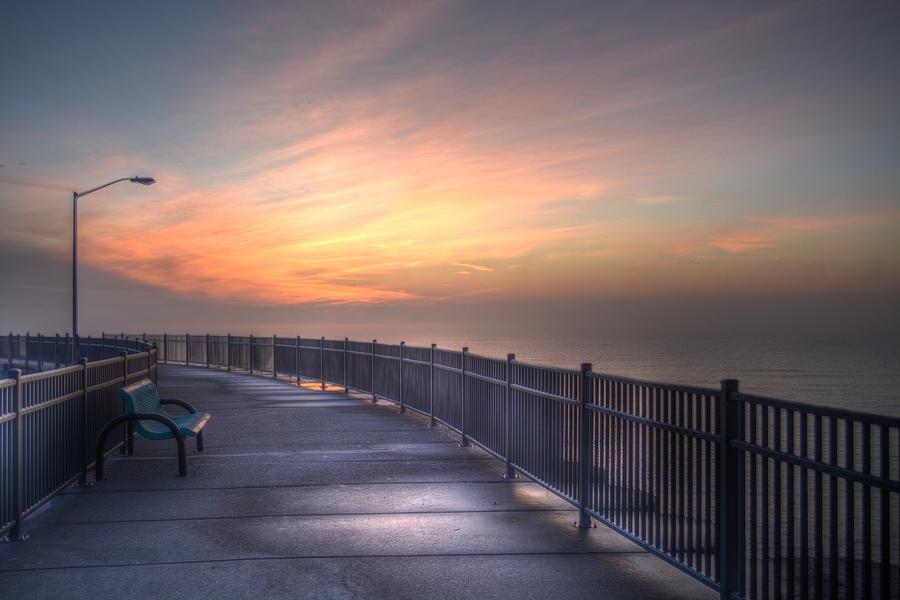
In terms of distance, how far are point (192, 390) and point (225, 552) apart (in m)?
18.0

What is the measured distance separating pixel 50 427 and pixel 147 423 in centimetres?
329

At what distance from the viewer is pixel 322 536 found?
7.88 meters

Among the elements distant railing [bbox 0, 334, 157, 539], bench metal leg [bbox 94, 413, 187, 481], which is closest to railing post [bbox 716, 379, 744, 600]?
distant railing [bbox 0, 334, 157, 539]

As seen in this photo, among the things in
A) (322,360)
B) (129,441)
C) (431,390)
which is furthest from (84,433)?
(322,360)

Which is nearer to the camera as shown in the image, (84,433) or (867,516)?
(867,516)

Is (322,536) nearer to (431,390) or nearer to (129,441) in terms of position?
(129,441)

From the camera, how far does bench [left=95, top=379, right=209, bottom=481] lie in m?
10.5

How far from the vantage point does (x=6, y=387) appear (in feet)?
25.0

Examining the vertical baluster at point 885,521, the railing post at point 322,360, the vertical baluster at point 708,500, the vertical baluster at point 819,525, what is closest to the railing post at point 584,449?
the vertical baluster at point 708,500

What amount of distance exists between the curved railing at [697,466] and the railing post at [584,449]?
12mm

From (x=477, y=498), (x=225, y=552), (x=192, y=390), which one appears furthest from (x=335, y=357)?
(x=225, y=552)

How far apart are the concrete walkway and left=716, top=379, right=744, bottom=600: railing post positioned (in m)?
0.67

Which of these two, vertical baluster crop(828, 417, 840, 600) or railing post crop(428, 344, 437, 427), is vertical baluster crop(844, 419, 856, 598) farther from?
railing post crop(428, 344, 437, 427)

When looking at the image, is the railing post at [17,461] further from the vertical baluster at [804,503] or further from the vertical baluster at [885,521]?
the vertical baluster at [885,521]
